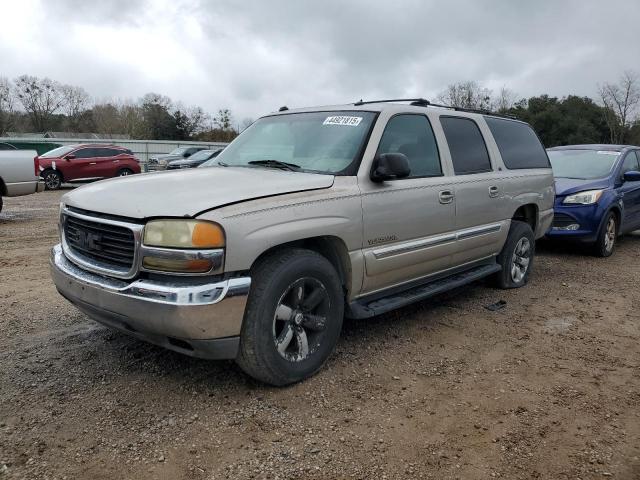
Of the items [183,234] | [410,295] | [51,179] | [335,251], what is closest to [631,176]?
[410,295]

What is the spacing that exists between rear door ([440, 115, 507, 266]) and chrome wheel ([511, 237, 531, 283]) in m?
0.51

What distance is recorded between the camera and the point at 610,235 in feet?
25.9

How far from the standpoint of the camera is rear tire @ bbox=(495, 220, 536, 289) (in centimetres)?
554

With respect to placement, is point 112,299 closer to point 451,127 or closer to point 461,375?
point 461,375

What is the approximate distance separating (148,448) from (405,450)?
4.31 feet

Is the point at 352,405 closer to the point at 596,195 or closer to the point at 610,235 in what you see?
the point at 596,195

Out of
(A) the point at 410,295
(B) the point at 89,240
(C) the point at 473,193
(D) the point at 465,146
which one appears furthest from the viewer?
(D) the point at 465,146

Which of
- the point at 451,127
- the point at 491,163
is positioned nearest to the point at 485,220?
the point at 491,163

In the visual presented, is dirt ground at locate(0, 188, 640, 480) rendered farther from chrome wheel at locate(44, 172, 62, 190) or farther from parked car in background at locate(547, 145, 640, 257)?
chrome wheel at locate(44, 172, 62, 190)

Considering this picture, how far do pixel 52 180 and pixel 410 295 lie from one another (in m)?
17.4

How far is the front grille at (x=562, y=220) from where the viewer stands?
7.59 m

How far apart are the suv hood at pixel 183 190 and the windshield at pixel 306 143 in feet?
0.82

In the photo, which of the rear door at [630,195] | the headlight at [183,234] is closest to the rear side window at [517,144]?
the rear door at [630,195]

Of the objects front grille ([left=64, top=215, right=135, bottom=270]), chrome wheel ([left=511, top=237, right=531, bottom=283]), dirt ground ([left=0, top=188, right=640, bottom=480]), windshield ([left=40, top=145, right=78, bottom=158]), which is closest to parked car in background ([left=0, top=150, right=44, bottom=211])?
dirt ground ([left=0, top=188, right=640, bottom=480])
